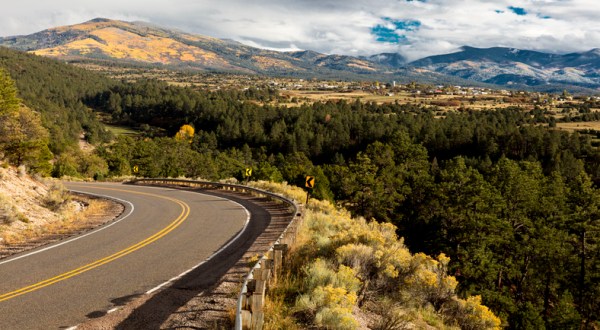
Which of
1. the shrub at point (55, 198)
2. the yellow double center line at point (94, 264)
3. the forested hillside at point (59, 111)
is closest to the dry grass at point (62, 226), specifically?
the shrub at point (55, 198)

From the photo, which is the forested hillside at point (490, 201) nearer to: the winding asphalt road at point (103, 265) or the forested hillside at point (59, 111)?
the winding asphalt road at point (103, 265)

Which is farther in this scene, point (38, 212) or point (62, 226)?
point (38, 212)

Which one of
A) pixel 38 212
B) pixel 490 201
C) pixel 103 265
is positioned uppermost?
pixel 103 265

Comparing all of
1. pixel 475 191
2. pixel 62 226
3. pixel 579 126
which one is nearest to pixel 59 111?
pixel 475 191

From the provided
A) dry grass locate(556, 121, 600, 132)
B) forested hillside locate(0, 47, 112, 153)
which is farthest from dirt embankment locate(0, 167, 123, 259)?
dry grass locate(556, 121, 600, 132)

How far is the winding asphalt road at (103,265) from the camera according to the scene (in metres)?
8.39

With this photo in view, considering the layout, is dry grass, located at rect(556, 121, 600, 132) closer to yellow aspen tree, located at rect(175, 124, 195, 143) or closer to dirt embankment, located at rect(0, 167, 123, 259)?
yellow aspen tree, located at rect(175, 124, 195, 143)

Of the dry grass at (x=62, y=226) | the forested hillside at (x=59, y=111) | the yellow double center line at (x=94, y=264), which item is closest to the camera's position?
the yellow double center line at (x=94, y=264)

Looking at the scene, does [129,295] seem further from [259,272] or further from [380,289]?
[380,289]

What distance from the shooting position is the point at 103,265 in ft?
38.8

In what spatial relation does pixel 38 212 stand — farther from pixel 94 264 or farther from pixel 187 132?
pixel 187 132

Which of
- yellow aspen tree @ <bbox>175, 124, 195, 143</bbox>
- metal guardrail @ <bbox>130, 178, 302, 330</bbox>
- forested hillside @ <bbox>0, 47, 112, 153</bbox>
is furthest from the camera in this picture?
yellow aspen tree @ <bbox>175, 124, 195, 143</bbox>

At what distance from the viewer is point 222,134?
141375mm

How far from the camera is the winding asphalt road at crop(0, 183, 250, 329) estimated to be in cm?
839
